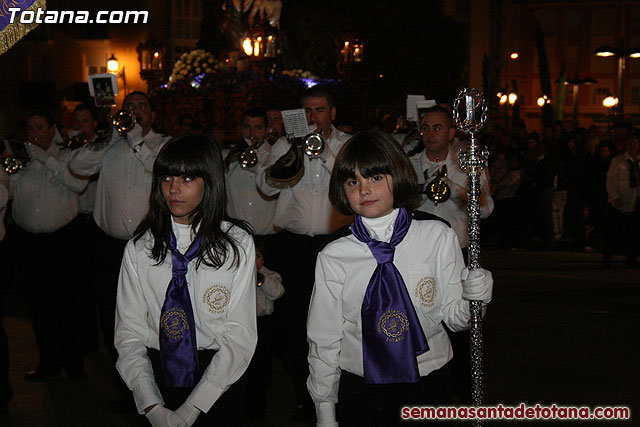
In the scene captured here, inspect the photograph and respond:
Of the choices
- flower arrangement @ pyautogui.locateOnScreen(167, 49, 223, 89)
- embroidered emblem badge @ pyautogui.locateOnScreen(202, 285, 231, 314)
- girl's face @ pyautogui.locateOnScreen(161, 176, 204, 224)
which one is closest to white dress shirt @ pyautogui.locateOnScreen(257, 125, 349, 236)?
girl's face @ pyautogui.locateOnScreen(161, 176, 204, 224)

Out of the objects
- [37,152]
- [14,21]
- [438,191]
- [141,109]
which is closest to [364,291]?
[438,191]

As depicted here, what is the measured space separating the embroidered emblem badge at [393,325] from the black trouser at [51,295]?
4.48 metres

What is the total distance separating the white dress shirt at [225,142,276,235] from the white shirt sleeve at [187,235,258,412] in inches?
166

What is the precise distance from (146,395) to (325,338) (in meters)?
0.71

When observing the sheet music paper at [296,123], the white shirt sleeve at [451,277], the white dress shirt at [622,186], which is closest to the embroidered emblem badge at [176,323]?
the white shirt sleeve at [451,277]

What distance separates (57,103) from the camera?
36.1 metres

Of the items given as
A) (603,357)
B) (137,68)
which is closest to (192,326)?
(603,357)

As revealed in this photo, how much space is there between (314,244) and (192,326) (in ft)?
10.0

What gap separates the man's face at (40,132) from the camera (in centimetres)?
764

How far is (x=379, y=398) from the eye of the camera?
3.31 meters

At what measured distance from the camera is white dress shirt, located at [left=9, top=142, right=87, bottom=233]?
7199 millimetres

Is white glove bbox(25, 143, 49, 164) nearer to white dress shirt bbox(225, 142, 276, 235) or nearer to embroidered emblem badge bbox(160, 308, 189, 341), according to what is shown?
white dress shirt bbox(225, 142, 276, 235)

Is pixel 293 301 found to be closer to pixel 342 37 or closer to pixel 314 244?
pixel 314 244

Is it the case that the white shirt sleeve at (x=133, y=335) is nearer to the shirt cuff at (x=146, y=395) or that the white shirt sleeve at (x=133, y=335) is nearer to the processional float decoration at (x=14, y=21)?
the shirt cuff at (x=146, y=395)
